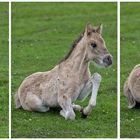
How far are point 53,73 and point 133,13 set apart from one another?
8153mm

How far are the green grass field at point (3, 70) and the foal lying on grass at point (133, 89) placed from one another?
1.77 m

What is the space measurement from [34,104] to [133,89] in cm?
142

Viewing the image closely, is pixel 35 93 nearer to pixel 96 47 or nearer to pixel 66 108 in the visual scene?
pixel 66 108

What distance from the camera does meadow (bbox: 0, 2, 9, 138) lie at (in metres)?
9.46

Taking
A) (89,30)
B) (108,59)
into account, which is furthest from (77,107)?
(89,30)

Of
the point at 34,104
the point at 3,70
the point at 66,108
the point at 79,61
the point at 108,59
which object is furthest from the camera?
the point at 3,70

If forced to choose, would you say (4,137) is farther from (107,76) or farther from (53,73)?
(107,76)

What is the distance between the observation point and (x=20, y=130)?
30.0 ft

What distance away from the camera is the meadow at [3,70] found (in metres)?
9.46

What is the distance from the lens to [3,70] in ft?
40.8

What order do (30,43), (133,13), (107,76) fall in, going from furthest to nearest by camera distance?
(133,13), (30,43), (107,76)

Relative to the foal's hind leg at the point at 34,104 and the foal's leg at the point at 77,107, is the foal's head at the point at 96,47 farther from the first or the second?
the foal's hind leg at the point at 34,104

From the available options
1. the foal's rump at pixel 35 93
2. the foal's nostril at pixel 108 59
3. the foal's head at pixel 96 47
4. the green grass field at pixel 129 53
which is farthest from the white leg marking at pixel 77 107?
the foal's nostril at pixel 108 59

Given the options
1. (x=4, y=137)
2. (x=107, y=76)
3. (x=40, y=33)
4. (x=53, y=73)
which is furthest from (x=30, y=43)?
(x=4, y=137)
